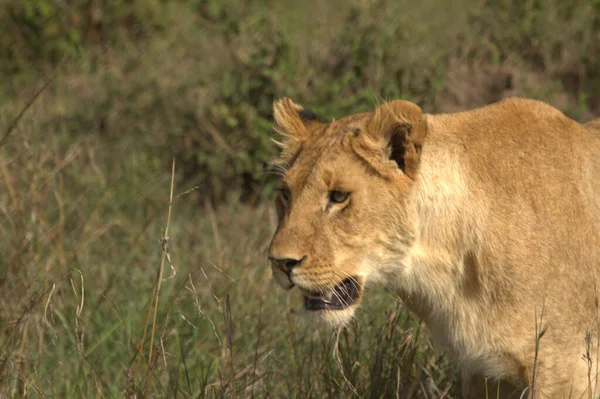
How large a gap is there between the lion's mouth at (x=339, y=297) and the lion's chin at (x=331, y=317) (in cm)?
1

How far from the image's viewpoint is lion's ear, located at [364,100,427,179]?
10.0 ft

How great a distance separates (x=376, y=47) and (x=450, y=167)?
2954 mm

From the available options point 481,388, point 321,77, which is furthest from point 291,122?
point 321,77

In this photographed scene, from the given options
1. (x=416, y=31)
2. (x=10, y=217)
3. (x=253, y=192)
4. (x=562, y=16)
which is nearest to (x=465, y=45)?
(x=416, y=31)

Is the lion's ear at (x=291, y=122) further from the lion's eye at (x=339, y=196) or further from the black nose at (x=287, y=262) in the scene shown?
the black nose at (x=287, y=262)

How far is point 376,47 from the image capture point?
19.8 ft

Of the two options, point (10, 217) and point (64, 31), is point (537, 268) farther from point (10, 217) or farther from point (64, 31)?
point (64, 31)

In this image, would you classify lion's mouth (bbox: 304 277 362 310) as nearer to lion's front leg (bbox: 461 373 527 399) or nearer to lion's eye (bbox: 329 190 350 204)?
lion's eye (bbox: 329 190 350 204)

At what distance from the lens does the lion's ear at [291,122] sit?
3.47 metres

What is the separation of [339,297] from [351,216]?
0.85ft

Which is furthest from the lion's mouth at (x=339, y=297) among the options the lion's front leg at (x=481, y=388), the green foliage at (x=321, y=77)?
the green foliage at (x=321, y=77)

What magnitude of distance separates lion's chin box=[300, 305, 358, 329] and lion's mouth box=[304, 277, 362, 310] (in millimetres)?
12

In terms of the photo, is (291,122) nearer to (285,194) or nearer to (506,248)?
(285,194)

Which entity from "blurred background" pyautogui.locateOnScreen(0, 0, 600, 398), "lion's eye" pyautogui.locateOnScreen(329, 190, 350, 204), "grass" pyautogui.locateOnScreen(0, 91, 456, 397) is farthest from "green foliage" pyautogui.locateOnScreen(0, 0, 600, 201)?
"lion's eye" pyautogui.locateOnScreen(329, 190, 350, 204)
